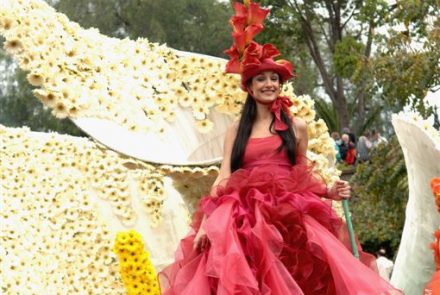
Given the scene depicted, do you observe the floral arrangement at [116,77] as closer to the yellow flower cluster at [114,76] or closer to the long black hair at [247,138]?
the yellow flower cluster at [114,76]

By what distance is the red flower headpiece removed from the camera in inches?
177

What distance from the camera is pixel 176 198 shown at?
21.1ft

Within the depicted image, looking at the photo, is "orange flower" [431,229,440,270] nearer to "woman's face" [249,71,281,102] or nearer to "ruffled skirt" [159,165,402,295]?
"ruffled skirt" [159,165,402,295]

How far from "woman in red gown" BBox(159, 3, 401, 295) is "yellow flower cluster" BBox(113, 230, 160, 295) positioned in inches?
48.5

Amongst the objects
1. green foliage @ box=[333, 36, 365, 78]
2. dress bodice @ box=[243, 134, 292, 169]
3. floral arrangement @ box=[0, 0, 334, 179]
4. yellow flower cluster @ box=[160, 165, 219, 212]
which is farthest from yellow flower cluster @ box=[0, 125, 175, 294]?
green foliage @ box=[333, 36, 365, 78]

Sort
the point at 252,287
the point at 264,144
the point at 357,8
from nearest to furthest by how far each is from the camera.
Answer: the point at 252,287
the point at 264,144
the point at 357,8

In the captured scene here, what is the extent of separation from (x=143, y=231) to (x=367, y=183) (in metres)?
3.48

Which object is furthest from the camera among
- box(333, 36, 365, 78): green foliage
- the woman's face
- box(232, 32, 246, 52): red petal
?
box(333, 36, 365, 78): green foliage

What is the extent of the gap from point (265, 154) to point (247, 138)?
0.12 metres

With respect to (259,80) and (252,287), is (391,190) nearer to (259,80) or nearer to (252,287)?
(259,80)

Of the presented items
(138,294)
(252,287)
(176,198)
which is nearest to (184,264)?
(252,287)

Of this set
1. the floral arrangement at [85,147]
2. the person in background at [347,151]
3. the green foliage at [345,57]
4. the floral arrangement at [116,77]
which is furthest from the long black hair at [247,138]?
the green foliage at [345,57]

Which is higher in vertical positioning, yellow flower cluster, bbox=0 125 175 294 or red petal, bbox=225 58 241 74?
red petal, bbox=225 58 241 74

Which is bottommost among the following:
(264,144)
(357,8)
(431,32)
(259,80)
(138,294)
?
(138,294)
